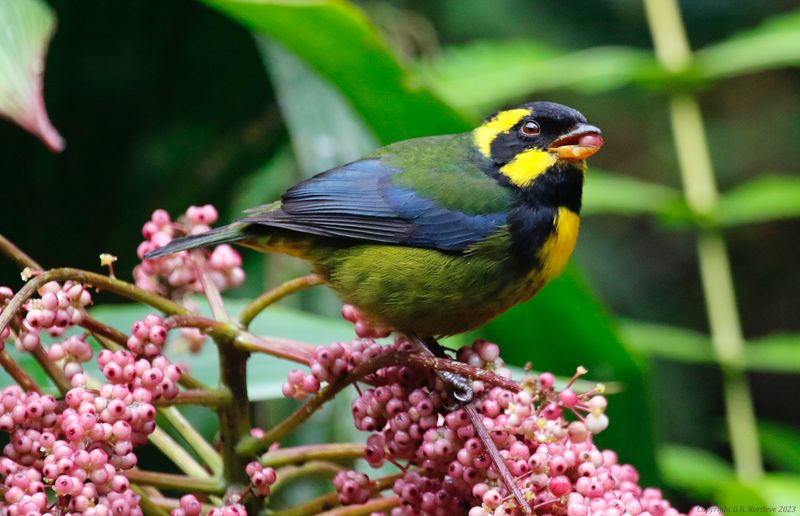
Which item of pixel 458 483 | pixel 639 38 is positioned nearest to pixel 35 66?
pixel 458 483

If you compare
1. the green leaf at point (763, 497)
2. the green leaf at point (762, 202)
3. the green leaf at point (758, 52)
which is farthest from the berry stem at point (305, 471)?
the green leaf at point (758, 52)

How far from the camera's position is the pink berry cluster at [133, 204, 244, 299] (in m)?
1.56

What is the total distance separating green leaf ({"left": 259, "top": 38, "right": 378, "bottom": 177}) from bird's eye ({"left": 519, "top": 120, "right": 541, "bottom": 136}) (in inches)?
16.1

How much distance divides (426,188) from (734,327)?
1.29 meters

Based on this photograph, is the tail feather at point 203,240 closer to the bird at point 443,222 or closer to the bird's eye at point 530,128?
the bird at point 443,222

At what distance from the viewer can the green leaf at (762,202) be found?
9.27 feet

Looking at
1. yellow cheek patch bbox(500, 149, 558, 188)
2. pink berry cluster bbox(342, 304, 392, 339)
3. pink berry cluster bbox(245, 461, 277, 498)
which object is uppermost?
yellow cheek patch bbox(500, 149, 558, 188)

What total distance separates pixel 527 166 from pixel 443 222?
20cm

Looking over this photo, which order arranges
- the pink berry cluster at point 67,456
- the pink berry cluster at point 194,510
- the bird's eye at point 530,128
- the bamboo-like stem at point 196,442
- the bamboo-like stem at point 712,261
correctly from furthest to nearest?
the bamboo-like stem at point 712,261
the bird's eye at point 530,128
the bamboo-like stem at point 196,442
the pink berry cluster at point 194,510
the pink berry cluster at point 67,456

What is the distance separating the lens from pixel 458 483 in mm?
1296

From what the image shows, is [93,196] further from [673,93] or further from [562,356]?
[673,93]

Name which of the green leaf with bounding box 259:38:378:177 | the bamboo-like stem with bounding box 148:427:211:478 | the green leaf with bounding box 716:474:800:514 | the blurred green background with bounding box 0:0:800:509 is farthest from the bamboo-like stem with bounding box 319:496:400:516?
the green leaf with bounding box 259:38:378:177

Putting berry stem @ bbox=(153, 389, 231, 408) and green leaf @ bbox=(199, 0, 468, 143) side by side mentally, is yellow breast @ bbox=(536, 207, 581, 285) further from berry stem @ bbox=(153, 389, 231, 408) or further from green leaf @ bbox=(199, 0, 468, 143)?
berry stem @ bbox=(153, 389, 231, 408)

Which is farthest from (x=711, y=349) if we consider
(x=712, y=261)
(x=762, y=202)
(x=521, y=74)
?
(x=521, y=74)
